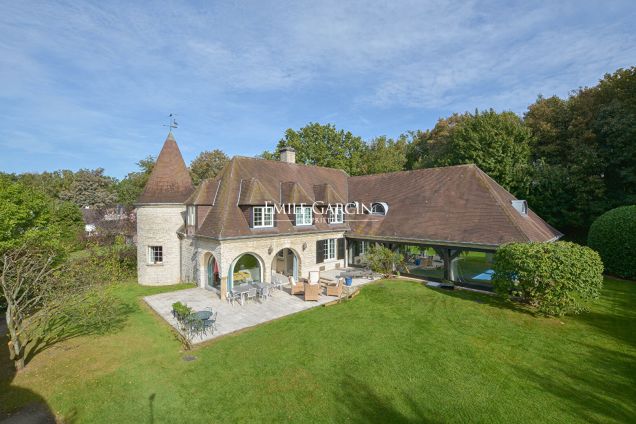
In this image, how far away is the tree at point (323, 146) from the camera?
38.6 m

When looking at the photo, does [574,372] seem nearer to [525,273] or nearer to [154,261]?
[525,273]

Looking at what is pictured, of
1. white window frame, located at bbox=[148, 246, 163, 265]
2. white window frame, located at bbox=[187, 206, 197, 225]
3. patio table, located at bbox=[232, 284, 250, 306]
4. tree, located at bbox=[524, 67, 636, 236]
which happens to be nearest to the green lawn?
patio table, located at bbox=[232, 284, 250, 306]

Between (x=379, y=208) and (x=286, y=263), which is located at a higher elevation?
(x=379, y=208)

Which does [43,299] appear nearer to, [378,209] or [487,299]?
[378,209]

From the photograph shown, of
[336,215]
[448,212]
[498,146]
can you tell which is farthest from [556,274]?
[498,146]

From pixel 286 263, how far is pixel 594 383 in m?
16.2

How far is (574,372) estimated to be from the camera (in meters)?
8.67

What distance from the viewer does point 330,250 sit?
21828 millimetres

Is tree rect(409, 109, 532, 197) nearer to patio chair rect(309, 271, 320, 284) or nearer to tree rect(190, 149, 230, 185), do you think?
patio chair rect(309, 271, 320, 284)

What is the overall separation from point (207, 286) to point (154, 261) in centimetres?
452

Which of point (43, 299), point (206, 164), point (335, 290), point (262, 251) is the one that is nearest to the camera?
point (43, 299)

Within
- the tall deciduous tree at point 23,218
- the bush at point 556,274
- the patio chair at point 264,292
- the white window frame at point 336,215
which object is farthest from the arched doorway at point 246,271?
the bush at point 556,274

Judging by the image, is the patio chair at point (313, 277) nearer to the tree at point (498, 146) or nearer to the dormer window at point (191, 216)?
the dormer window at point (191, 216)

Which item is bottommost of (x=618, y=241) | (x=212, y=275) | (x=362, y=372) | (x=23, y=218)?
(x=362, y=372)
